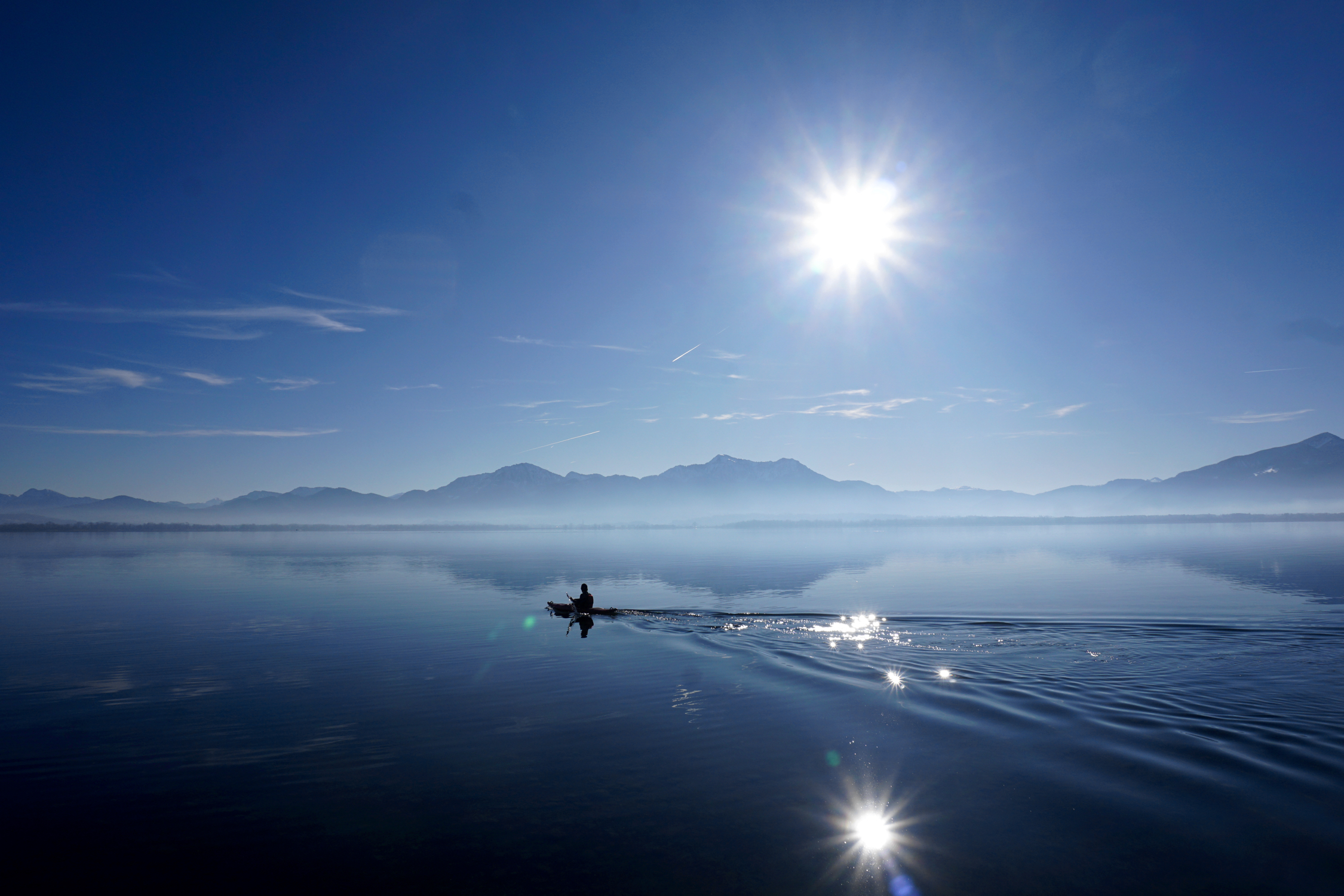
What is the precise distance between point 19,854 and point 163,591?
61.5 meters

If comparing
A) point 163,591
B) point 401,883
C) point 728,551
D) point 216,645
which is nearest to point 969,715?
point 401,883

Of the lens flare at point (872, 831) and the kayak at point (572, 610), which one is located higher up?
the kayak at point (572, 610)

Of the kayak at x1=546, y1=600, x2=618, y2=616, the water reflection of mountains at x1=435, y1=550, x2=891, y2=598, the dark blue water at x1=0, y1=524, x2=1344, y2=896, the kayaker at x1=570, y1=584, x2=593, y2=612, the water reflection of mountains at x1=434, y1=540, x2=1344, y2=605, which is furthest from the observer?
the water reflection of mountains at x1=435, y1=550, x2=891, y2=598

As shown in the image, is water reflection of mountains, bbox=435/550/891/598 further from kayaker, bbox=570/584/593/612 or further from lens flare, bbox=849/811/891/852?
lens flare, bbox=849/811/891/852

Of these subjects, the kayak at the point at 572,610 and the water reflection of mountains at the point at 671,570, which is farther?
the water reflection of mountains at the point at 671,570

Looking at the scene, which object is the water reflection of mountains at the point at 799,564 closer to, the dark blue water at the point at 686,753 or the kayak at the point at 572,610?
the kayak at the point at 572,610

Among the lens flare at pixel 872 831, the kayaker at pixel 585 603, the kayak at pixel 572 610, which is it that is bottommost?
the lens flare at pixel 872 831

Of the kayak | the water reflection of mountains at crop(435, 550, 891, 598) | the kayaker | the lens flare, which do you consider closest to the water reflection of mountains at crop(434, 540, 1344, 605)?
the water reflection of mountains at crop(435, 550, 891, 598)

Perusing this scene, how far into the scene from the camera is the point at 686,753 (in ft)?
62.5

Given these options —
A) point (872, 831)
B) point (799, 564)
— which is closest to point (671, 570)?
point (799, 564)

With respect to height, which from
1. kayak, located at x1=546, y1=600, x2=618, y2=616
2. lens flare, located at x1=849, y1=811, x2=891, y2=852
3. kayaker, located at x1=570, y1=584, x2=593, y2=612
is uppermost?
kayaker, located at x1=570, y1=584, x2=593, y2=612

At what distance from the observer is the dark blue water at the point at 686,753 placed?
12.8 meters

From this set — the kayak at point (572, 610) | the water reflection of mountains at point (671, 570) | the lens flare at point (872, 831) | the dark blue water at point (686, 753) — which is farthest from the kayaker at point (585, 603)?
the lens flare at point (872, 831)

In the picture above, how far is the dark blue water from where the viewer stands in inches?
502
